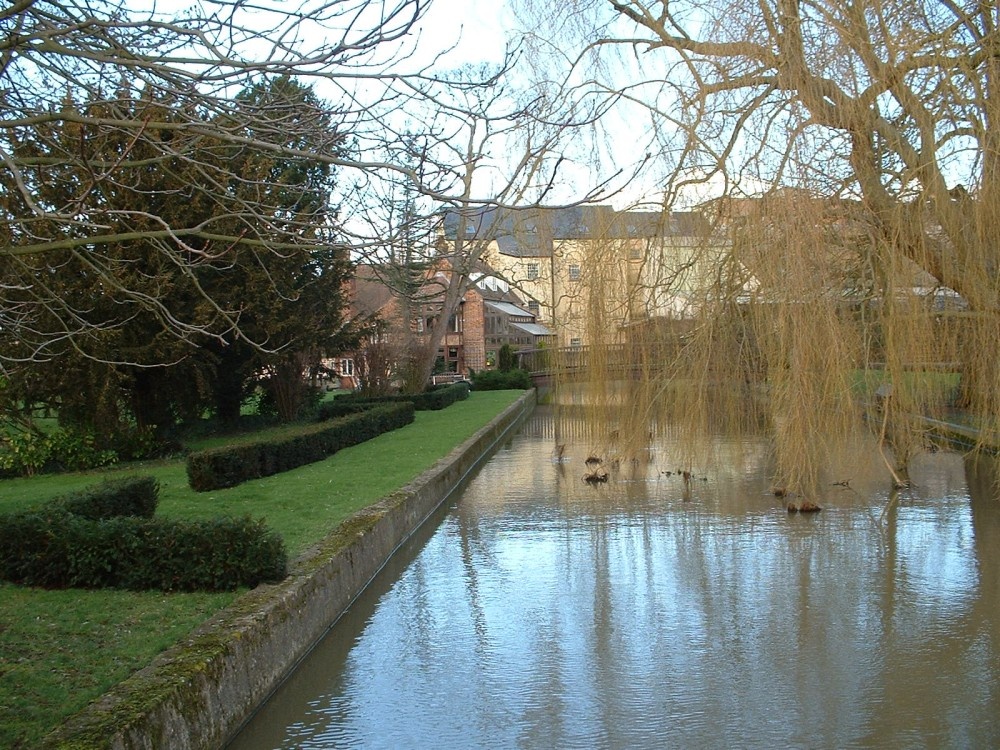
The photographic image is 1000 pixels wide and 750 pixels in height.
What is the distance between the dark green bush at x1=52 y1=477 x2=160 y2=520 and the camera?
9062mm

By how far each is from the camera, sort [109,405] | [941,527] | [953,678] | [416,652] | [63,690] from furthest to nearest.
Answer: [109,405] → [941,527] → [416,652] → [953,678] → [63,690]

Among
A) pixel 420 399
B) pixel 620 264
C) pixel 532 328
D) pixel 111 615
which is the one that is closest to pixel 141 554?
pixel 111 615

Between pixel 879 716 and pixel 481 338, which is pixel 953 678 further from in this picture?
pixel 481 338

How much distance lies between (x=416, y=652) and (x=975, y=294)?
6.69 m

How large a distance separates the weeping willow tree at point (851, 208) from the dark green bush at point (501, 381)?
101ft

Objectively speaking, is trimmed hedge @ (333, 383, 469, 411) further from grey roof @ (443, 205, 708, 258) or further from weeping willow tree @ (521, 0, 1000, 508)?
weeping willow tree @ (521, 0, 1000, 508)

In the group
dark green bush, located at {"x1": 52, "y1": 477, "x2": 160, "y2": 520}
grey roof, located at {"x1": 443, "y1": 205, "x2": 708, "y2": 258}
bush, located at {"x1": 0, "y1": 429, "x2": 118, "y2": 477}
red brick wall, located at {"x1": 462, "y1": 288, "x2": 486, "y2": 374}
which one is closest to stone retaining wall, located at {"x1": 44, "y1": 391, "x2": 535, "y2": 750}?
dark green bush, located at {"x1": 52, "y1": 477, "x2": 160, "y2": 520}

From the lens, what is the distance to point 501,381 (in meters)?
42.2

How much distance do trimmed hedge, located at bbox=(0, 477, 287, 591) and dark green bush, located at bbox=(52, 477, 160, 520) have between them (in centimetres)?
89

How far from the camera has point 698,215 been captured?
11484mm

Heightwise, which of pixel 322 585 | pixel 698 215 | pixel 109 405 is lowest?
pixel 322 585

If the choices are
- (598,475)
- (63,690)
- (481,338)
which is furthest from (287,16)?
(481,338)

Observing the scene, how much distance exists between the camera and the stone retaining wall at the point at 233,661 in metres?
4.46

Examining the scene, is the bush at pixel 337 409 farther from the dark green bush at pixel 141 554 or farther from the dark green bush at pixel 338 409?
the dark green bush at pixel 141 554
